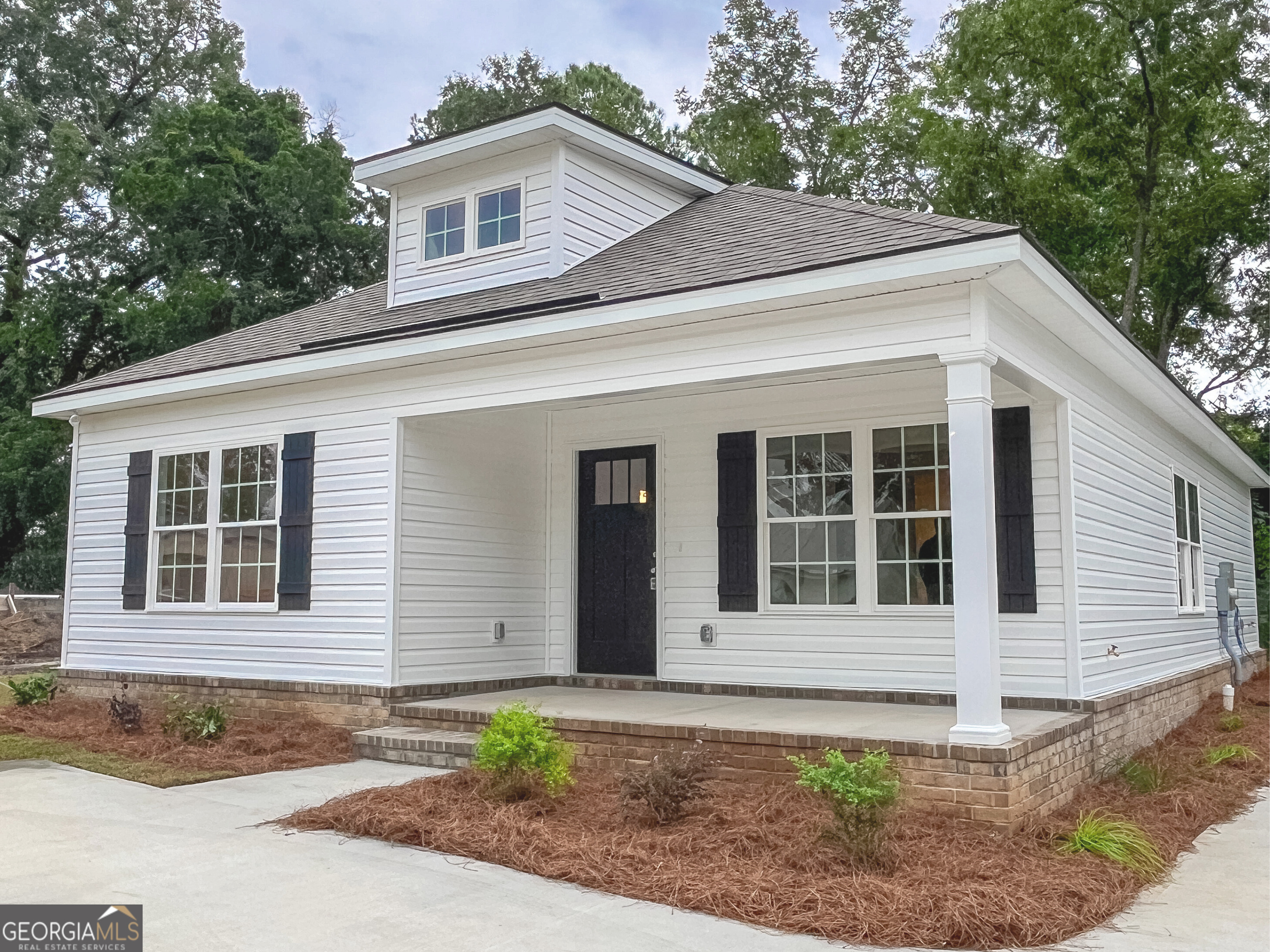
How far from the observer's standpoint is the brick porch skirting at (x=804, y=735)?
554 centimetres

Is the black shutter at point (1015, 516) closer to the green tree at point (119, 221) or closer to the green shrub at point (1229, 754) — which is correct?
the green shrub at point (1229, 754)

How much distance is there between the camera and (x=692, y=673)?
887 cm

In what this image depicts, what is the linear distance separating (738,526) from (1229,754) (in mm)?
3977

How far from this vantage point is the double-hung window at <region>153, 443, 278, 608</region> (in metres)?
9.32

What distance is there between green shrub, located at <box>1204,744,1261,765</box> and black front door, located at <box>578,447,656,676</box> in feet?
13.9

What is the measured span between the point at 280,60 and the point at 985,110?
17.0 metres

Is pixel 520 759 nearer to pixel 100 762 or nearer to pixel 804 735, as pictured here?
pixel 804 735

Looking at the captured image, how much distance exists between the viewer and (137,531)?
32.9 feet

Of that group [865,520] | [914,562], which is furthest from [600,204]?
[914,562]

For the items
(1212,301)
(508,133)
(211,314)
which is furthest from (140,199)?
(1212,301)

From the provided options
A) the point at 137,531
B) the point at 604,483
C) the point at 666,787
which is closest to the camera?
the point at 666,787

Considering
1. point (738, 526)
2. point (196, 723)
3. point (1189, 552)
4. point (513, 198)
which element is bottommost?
point (196, 723)

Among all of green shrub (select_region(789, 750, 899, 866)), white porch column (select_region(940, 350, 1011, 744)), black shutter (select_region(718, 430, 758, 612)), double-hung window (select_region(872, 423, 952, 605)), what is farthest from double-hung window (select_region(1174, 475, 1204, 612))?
green shrub (select_region(789, 750, 899, 866))

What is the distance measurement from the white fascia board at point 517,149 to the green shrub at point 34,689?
5.49 m
